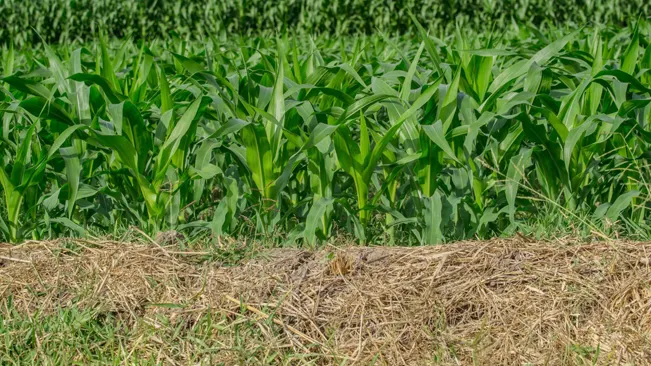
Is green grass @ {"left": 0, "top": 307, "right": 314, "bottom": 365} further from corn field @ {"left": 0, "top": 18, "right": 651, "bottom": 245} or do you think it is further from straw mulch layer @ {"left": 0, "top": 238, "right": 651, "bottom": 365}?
corn field @ {"left": 0, "top": 18, "right": 651, "bottom": 245}

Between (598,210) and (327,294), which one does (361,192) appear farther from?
(598,210)

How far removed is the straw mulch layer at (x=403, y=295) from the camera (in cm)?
246

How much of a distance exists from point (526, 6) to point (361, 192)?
6339mm

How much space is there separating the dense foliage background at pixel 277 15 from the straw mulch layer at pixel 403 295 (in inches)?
255

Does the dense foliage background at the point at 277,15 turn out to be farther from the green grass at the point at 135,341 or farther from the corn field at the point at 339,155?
the green grass at the point at 135,341

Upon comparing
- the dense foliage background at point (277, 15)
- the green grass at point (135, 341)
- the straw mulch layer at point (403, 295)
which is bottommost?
the dense foliage background at point (277, 15)

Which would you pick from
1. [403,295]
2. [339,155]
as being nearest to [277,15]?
[339,155]

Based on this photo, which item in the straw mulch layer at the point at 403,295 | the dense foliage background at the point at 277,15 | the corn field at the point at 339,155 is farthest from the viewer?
the dense foliage background at the point at 277,15

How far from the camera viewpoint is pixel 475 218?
3.20 m

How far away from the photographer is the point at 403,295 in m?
2.62

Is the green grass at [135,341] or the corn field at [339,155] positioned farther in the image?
the corn field at [339,155]

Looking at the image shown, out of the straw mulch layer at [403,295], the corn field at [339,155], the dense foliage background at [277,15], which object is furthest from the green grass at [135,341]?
the dense foliage background at [277,15]

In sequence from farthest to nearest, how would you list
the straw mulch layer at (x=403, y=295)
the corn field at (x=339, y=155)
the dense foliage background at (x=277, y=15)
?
the dense foliage background at (x=277, y=15) → the corn field at (x=339, y=155) → the straw mulch layer at (x=403, y=295)

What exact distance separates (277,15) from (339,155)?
259 inches
